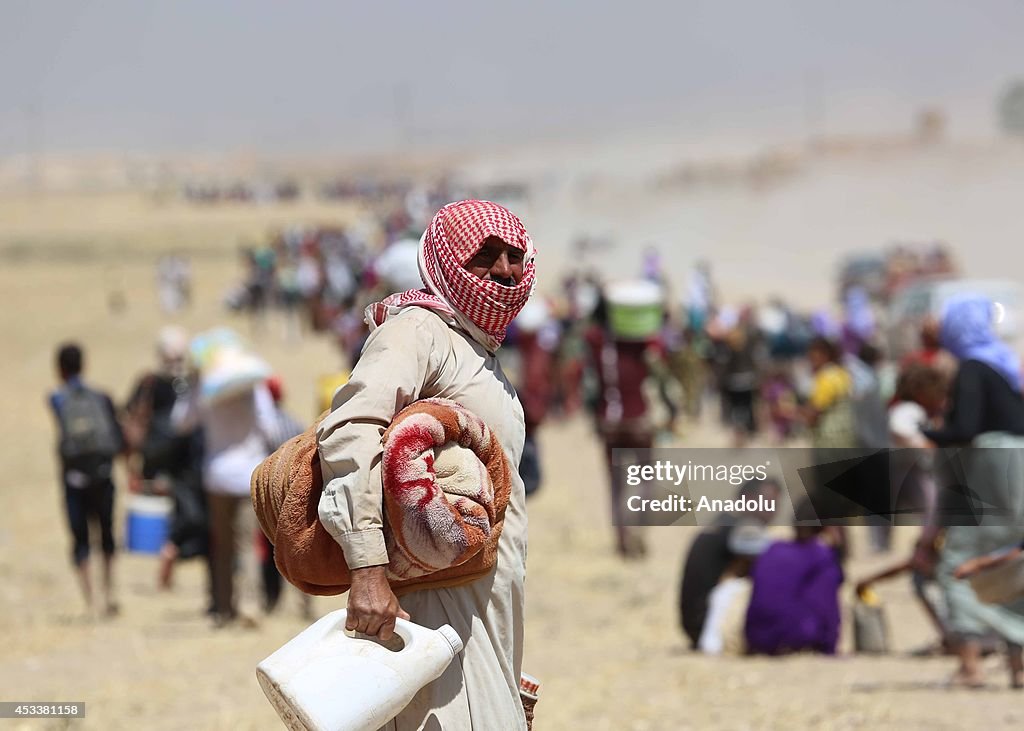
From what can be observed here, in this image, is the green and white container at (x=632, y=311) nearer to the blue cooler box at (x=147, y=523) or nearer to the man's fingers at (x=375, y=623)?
the blue cooler box at (x=147, y=523)

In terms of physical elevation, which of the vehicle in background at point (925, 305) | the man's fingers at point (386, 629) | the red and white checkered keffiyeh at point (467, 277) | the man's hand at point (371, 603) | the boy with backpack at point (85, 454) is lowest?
the vehicle in background at point (925, 305)

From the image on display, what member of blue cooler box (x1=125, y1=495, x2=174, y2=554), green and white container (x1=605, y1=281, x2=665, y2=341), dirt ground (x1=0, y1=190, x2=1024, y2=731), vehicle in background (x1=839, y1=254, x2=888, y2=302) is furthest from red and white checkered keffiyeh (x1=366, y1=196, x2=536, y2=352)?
vehicle in background (x1=839, y1=254, x2=888, y2=302)

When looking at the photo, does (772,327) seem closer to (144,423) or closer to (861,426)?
(861,426)

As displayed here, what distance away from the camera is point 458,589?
3316 millimetres

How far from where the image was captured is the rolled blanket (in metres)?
3.11

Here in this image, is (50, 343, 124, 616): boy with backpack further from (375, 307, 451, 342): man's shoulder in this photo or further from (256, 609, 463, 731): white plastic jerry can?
(256, 609, 463, 731): white plastic jerry can

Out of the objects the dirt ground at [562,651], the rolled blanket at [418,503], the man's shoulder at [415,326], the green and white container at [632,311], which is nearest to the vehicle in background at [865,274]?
the dirt ground at [562,651]

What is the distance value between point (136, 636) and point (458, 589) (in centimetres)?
530

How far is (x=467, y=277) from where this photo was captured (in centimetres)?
338

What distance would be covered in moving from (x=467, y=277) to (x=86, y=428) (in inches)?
225

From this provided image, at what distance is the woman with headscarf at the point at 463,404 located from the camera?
10.2 ft

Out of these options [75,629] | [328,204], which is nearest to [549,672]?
[75,629]

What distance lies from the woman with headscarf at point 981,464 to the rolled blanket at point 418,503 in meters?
3.22

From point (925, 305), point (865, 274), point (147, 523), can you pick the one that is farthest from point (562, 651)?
point (865, 274)
